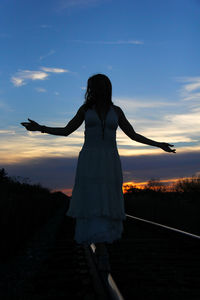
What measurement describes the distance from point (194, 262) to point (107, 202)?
92.3 inches

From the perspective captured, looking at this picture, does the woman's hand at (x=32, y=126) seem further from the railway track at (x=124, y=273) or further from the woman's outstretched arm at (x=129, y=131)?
the railway track at (x=124, y=273)

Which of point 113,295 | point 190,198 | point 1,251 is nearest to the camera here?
point 113,295

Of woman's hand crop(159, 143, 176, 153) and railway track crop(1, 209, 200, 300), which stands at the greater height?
woman's hand crop(159, 143, 176, 153)

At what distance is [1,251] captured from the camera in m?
6.57

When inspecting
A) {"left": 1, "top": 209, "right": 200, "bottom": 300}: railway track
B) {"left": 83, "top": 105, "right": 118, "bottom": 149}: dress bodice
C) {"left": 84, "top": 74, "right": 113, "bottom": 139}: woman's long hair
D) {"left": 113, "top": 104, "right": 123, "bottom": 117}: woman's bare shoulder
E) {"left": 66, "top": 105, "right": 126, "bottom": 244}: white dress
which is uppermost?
{"left": 84, "top": 74, "right": 113, "bottom": 139}: woman's long hair

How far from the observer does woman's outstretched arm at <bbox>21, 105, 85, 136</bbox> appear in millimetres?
3730

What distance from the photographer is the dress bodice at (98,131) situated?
11.5 feet

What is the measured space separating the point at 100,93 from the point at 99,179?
0.79 metres

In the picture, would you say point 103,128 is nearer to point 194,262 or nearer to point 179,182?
point 194,262

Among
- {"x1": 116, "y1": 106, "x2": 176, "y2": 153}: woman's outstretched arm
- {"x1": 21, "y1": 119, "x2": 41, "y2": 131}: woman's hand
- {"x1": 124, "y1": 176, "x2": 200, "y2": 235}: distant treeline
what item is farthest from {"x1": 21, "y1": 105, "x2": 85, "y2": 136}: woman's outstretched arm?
{"x1": 124, "y1": 176, "x2": 200, "y2": 235}: distant treeline

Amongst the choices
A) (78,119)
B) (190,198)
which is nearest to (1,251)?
(78,119)

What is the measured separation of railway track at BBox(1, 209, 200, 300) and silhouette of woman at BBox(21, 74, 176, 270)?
38 cm

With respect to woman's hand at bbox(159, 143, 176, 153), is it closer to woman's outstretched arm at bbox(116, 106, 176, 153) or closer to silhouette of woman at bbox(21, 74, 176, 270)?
woman's outstretched arm at bbox(116, 106, 176, 153)

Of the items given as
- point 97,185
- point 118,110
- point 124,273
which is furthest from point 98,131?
point 124,273
